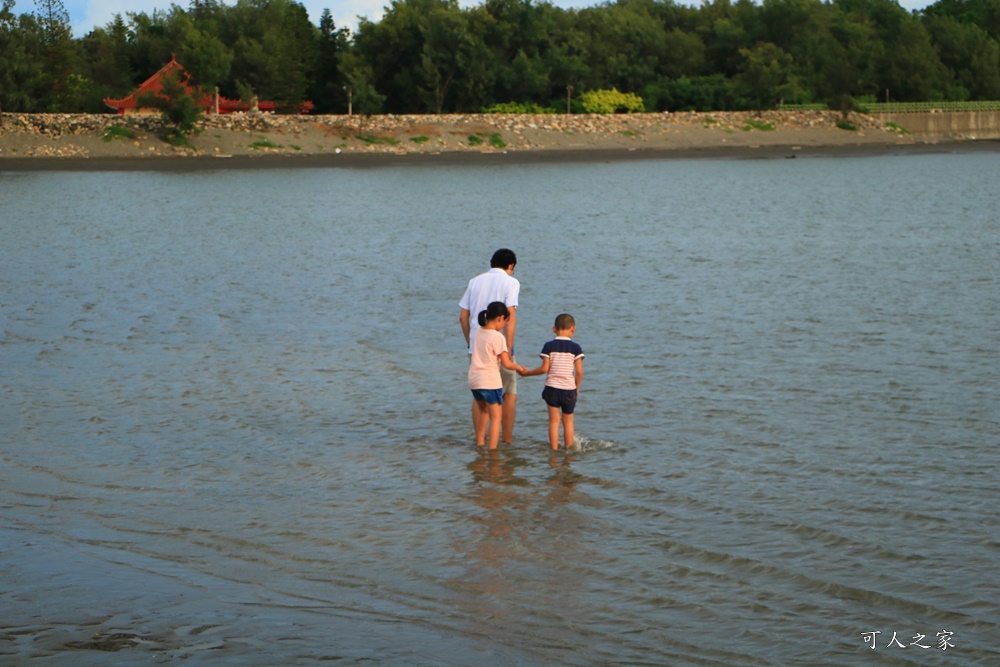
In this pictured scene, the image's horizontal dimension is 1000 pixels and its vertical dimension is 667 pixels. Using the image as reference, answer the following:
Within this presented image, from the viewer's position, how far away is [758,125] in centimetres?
8106

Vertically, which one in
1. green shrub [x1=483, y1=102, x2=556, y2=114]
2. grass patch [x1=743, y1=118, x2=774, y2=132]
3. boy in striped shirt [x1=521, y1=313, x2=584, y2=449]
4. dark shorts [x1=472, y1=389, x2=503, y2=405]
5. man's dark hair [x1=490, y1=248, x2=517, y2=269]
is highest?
green shrub [x1=483, y1=102, x2=556, y2=114]

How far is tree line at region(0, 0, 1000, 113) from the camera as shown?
74.2 metres

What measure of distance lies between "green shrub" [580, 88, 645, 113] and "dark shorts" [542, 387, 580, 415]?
73764 millimetres

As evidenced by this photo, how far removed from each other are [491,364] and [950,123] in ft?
303

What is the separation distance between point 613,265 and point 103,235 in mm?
13296

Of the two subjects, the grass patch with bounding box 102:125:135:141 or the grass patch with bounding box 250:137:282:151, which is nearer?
the grass patch with bounding box 102:125:135:141

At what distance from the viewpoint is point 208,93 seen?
7019 cm

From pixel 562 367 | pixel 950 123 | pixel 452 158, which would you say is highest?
pixel 950 123

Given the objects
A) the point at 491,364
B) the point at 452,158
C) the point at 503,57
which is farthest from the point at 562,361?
the point at 503,57

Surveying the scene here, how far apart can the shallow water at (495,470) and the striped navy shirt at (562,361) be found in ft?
2.13

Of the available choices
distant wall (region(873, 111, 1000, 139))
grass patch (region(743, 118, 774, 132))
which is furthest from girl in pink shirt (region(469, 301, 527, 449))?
distant wall (region(873, 111, 1000, 139))

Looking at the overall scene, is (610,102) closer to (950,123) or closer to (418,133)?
(418,133)

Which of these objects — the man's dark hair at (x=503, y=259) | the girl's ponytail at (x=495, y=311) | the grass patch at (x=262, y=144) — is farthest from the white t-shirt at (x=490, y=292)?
the grass patch at (x=262, y=144)

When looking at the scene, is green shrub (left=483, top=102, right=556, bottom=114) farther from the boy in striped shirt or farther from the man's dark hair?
the boy in striped shirt
